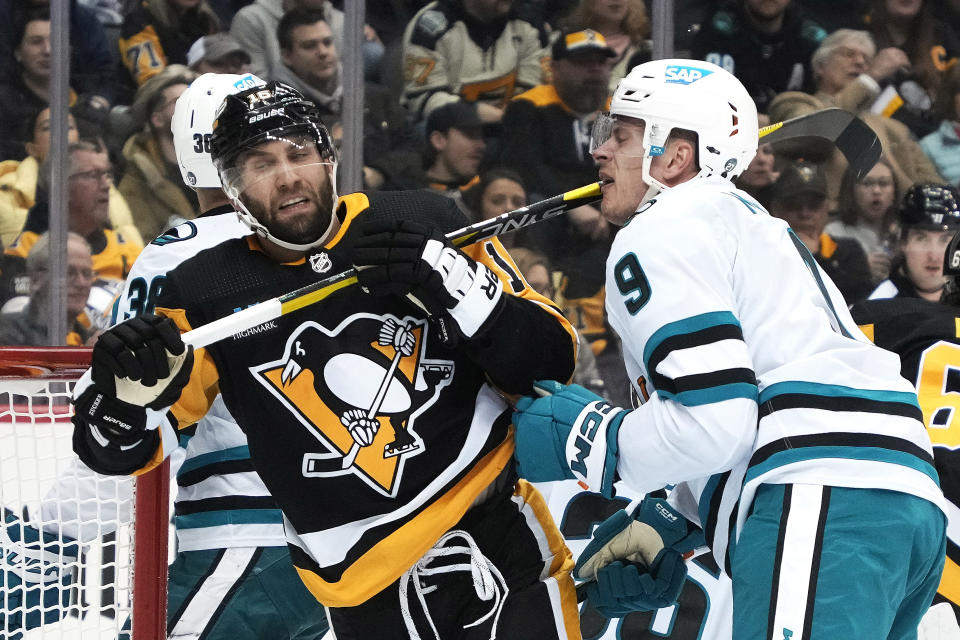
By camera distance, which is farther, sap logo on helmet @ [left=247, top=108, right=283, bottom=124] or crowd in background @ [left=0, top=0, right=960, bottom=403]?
crowd in background @ [left=0, top=0, right=960, bottom=403]

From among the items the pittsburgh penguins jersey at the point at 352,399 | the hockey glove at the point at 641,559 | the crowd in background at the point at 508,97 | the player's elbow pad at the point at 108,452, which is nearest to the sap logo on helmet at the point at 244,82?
the pittsburgh penguins jersey at the point at 352,399

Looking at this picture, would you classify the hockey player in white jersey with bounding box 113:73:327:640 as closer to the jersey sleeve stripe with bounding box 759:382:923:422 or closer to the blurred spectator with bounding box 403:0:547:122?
the jersey sleeve stripe with bounding box 759:382:923:422

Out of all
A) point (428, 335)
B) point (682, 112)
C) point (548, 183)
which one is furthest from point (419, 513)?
point (548, 183)

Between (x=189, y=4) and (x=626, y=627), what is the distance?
106 inches

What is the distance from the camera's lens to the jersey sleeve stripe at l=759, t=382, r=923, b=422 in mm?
1527

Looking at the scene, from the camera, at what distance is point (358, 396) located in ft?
5.46

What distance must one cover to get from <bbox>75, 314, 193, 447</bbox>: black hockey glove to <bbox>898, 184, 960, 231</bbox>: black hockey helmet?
10.0 feet

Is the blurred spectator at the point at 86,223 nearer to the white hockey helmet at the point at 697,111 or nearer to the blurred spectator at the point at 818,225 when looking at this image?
the blurred spectator at the point at 818,225

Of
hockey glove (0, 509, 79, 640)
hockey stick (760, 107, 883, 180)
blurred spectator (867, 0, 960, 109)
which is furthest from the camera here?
blurred spectator (867, 0, 960, 109)

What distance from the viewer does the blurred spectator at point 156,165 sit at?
13.0 ft

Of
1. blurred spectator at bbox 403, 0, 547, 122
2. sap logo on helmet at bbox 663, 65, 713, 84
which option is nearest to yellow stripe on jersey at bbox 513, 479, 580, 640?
sap logo on helmet at bbox 663, 65, 713, 84

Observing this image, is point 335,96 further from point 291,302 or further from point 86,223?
point 291,302

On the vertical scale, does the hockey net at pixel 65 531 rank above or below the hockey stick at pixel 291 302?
below

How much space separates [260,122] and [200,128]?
0.70m
